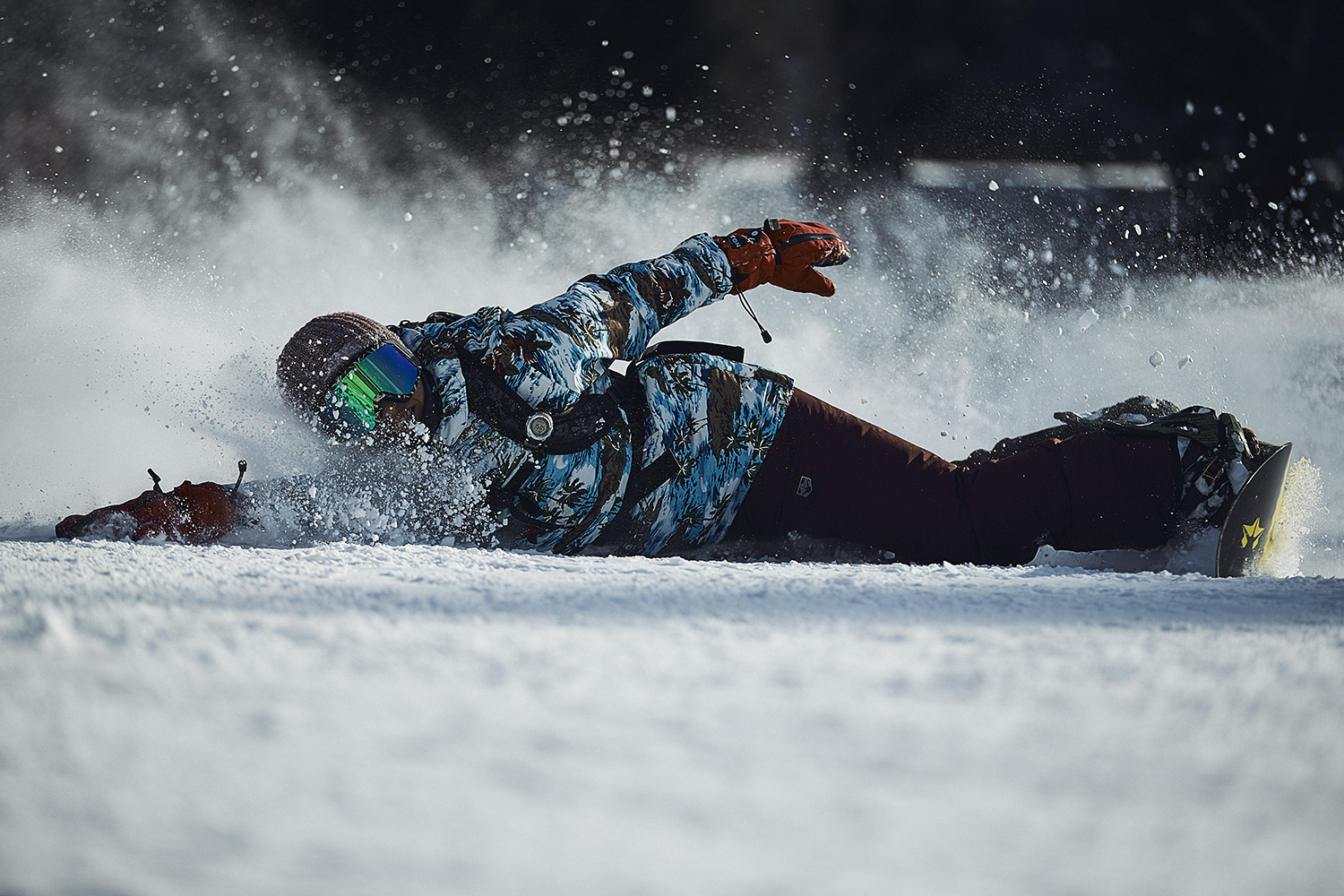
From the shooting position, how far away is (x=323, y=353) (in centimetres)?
97

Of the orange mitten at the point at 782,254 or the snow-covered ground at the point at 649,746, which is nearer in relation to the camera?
the snow-covered ground at the point at 649,746

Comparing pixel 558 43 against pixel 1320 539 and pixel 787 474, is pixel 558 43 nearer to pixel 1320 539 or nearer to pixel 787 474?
pixel 787 474

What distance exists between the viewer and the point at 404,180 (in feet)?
7.97

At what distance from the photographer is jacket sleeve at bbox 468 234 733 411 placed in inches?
38.8

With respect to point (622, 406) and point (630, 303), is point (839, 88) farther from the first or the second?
point (622, 406)

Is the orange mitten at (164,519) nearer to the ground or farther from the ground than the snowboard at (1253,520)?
nearer to the ground

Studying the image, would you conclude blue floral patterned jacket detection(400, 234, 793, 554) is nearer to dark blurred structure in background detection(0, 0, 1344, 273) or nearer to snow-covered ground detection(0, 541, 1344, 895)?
snow-covered ground detection(0, 541, 1344, 895)

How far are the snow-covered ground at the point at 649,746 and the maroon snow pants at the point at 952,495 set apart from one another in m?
0.48

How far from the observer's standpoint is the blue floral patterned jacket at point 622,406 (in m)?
0.99

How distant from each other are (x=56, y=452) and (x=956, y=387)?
220cm

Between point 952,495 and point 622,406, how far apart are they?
19.3 inches

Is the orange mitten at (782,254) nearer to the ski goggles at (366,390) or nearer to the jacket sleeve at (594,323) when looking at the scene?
the jacket sleeve at (594,323)

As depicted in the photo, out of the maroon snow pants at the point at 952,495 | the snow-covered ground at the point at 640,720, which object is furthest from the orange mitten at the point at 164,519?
the maroon snow pants at the point at 952,495

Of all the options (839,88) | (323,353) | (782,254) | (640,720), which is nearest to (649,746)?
(640,720)
